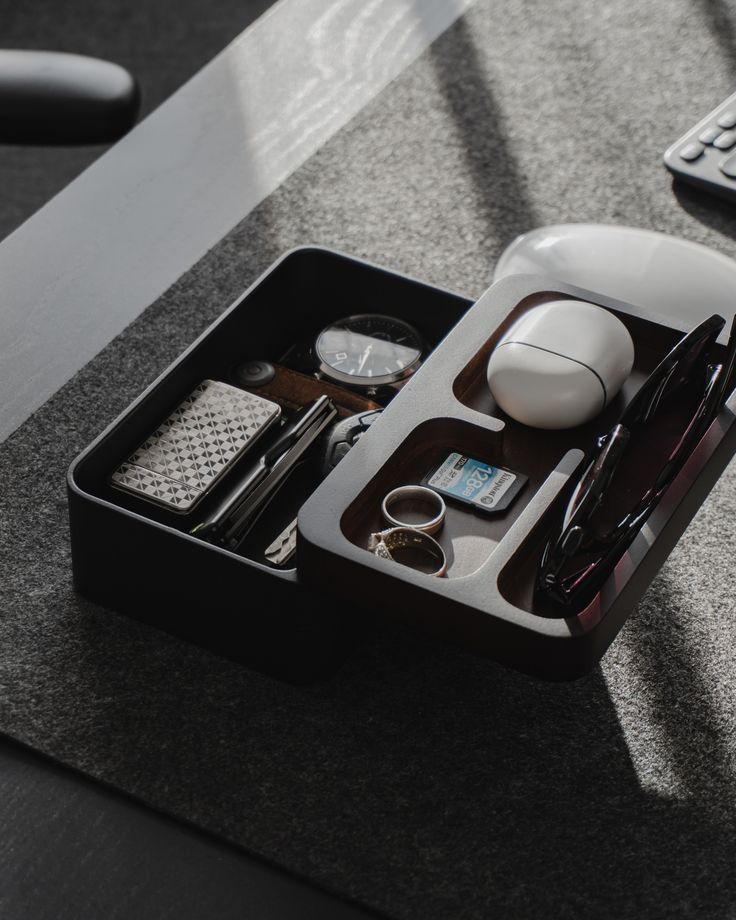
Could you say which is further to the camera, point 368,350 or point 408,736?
point 368,350

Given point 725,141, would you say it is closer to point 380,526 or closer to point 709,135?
point 709,135

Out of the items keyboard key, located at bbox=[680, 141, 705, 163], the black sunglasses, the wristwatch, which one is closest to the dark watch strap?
the wristwatch

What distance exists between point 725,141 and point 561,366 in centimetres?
40

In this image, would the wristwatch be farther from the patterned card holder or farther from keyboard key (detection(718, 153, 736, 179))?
keyboard key (detection(718, 153, 736, 179))

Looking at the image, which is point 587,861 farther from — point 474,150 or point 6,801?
point 474,150

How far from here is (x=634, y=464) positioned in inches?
22.2

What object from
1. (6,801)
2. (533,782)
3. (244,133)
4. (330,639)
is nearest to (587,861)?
(533,782)

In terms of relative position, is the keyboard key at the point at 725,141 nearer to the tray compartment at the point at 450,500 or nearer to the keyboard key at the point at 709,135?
the keyboard key at the point at 709,135

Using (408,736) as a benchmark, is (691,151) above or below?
above

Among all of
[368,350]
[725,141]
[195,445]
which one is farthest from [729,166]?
[195,445]

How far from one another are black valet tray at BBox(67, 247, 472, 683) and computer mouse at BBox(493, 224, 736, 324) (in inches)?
5.3

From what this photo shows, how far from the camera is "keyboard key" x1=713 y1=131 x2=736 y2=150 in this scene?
874 millimetres

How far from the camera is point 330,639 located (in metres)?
0.55

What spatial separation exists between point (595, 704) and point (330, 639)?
0.43 feet
